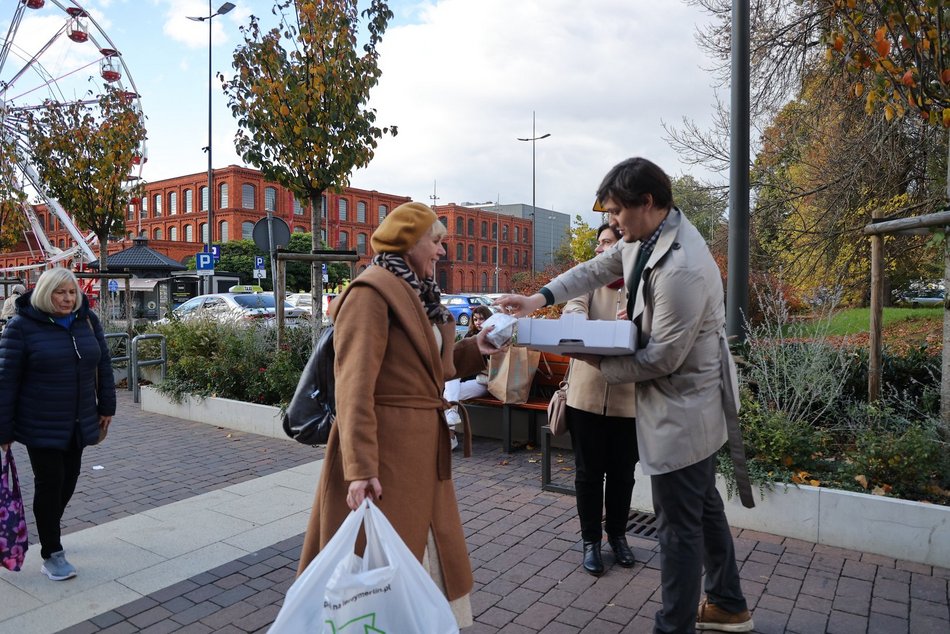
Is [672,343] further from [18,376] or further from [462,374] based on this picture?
[18,376]

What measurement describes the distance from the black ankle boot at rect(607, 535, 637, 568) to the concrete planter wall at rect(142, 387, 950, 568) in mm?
925

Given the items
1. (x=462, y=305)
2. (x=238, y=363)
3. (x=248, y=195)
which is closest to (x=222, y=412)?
(x=238, y=363)

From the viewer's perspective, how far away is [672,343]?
257 cm

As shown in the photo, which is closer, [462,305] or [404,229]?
[404,229]

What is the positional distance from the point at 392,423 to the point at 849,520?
3.10m

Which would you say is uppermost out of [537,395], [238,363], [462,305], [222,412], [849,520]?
[462,305]

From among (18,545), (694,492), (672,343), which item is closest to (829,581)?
(694,492)

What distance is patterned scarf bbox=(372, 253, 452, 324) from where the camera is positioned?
8.04 feet

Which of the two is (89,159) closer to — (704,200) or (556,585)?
(704,200)

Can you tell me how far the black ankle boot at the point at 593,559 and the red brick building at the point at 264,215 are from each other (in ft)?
158

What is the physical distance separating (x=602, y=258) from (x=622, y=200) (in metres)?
0.64

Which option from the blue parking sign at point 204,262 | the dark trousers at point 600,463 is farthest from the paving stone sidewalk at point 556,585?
the blue parking sign at point 204,262

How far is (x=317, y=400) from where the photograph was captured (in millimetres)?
2564

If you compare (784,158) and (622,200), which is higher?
(784,158)
